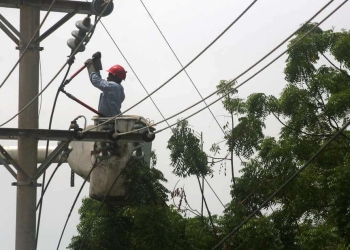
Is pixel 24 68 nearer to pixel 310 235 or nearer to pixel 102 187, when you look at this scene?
pixel 102 187

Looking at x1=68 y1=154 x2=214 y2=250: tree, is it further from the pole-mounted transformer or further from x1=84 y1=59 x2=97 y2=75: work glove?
the pole-mounted transformer

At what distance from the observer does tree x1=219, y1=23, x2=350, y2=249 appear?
647 inches

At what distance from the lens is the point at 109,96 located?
Result: 1365cm

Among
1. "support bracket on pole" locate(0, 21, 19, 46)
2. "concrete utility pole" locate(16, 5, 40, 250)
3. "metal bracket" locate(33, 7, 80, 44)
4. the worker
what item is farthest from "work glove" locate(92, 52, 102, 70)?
"support bracket on pole" locate(0, 21, 19, 46)

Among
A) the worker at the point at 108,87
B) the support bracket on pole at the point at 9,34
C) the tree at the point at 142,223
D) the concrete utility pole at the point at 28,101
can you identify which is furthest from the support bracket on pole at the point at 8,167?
the tree at the point at 142,223

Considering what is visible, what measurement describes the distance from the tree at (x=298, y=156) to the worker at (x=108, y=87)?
3.40 metres

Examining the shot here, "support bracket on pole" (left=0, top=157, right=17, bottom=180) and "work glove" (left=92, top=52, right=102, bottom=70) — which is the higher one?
"work glove" (left=92, top=52, right=102, bottom=70)

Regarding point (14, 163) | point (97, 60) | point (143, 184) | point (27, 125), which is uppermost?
point (97, 60)

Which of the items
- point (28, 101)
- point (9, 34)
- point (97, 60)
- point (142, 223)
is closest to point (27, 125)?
point (28, 101)

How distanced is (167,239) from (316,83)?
15.4 ft

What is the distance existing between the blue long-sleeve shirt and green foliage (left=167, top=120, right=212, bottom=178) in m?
3.01

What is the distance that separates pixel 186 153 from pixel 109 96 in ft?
11.6

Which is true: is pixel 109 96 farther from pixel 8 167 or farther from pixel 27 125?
pixel 8 167

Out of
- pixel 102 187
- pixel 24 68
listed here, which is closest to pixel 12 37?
pixel 24 68
